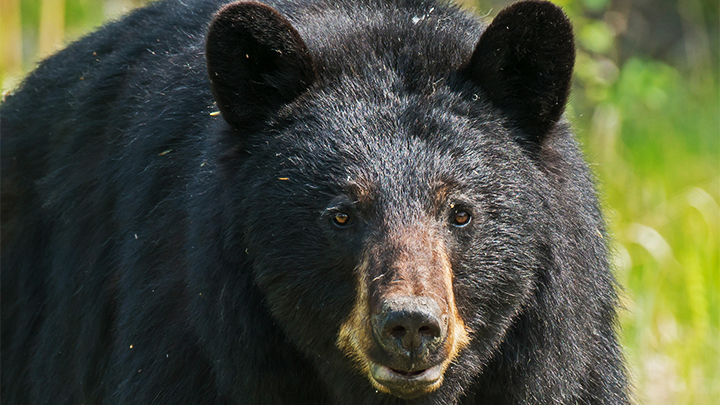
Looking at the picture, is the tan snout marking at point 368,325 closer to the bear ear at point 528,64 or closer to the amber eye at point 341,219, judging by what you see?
the amber eye at point 341,219

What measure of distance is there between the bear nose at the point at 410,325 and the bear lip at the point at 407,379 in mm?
104

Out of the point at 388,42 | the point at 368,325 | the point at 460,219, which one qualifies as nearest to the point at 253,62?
the point at 388,42

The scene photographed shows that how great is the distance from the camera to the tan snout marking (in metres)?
2.98

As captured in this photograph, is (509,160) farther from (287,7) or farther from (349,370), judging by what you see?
(287,7)

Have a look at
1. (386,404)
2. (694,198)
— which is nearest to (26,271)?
(386,404)

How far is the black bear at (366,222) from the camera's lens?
3.11m

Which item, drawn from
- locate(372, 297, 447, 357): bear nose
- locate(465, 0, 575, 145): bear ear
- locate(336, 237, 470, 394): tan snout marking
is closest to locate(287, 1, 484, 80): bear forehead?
locate(465, 0, 575, 145): bear ear

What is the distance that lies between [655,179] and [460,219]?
4.71 m

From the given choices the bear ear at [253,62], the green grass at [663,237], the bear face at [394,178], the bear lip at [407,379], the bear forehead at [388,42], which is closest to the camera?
the bear lip at [407,379]

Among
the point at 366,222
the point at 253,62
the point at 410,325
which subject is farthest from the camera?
the point at 253,62

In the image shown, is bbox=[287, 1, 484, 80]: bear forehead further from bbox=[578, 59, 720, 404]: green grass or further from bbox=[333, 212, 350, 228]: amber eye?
bbox=[578, 59, 720, 404]: green grass

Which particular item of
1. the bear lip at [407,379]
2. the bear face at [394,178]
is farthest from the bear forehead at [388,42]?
the bear lip at [407,379]

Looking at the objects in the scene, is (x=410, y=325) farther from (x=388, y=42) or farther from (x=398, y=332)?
(x=388, y=42)

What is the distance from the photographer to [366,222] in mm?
3107
